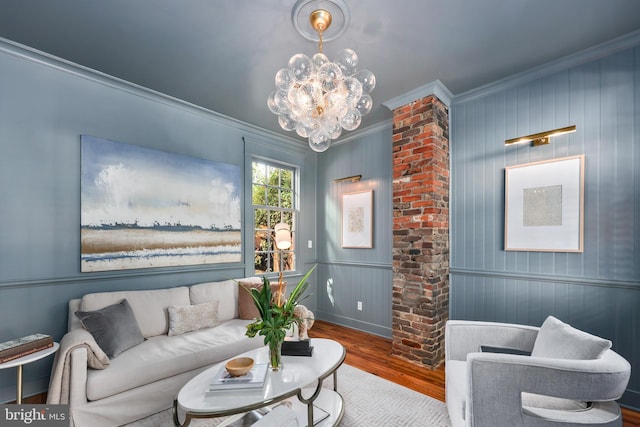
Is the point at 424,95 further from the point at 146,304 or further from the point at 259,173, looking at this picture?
the point at 146,304

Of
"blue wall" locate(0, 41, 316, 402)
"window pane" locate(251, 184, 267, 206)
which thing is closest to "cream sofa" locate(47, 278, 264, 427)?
"blue wall" locate(0, 41, 316, 402)

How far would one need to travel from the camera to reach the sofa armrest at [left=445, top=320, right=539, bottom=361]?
78.9 inches

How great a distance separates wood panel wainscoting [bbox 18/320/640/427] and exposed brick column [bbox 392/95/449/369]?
150 mm

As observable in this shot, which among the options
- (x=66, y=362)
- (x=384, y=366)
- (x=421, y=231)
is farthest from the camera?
(x=421, y=231)

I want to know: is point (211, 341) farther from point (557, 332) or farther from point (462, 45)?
point (462, 45)

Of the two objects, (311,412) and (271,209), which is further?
(271,209)

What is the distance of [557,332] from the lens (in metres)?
1.72

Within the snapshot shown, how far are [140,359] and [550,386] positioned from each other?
2.60 meters

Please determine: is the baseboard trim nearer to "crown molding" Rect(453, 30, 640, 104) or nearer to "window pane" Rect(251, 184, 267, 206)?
"window pane" Rect(251, 184, 267, 206)

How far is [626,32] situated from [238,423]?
4072 mm

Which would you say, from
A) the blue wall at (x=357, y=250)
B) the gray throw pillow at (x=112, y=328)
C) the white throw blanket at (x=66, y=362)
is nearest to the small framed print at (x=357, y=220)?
the blue wall at (x=357, y=250)

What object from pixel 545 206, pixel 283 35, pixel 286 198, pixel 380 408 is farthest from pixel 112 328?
pixel 545 206

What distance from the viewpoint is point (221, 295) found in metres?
3.21

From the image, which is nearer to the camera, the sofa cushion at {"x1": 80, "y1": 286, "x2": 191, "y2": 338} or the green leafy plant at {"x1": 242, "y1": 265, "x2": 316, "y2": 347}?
the green leafy plant at {"x1": 242, "y1": 265, "x2": 316, "y2": 347}
